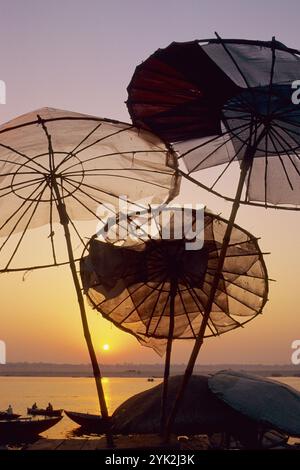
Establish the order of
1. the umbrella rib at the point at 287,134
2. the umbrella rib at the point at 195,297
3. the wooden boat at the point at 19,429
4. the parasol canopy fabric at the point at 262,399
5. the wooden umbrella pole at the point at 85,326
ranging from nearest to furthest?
1. the wooden umbrella pole at the point at 85,326
2. the umbrella rib at the point at 287,134
3. the umbrella rib at the point at 195,297
4. the parasol canopy fabric at the point at 262,399
5. the wooden boat at the point at 19,429

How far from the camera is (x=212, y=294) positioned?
260 inches

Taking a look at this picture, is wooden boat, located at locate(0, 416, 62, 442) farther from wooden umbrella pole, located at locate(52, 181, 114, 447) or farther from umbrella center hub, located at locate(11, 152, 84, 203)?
wooden umbrella pole, located at locate(52, 181, 114, 447)

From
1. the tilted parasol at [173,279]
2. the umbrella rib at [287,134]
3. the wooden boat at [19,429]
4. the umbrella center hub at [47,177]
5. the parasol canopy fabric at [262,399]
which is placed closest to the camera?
the umbrella center hub at [47,177]

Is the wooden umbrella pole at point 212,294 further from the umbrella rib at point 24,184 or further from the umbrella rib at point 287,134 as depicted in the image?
the umbrella rib at point 24,184

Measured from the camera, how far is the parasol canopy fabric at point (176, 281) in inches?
329

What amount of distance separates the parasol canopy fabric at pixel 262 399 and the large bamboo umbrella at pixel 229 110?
4.04 m

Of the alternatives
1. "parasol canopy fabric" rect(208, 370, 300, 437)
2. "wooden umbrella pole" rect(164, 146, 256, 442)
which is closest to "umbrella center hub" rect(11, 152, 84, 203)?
"wooden umbrella pole" rect(164, 146, 256, 442)

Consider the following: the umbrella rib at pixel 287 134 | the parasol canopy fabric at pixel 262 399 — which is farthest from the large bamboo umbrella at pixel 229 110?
the parasol canopy fabric at pixel 262 399

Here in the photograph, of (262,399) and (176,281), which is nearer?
(176,281)

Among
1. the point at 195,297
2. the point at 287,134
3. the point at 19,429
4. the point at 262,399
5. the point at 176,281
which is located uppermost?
the point at 287,134

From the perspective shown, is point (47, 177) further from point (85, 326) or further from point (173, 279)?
point (173, 279)

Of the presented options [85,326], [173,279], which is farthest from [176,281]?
[85,326]

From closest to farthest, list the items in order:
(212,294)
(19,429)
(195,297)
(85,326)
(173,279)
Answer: (85,326) < (212,294) < (173,279) < (195,297) < (19,429)

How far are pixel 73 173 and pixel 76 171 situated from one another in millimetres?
46
